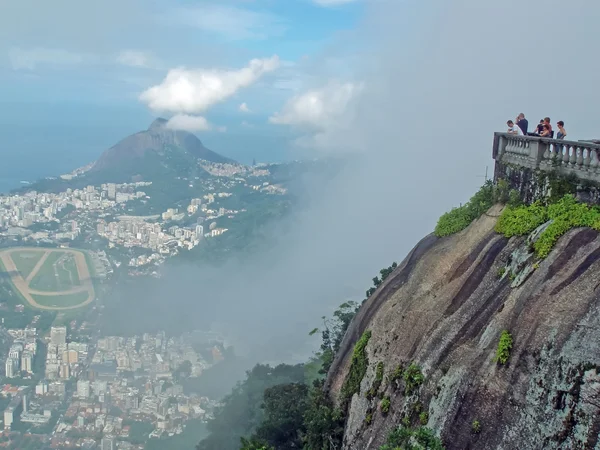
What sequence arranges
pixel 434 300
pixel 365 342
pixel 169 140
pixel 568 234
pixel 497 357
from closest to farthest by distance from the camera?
pixel 497 357, pixel 568 234, pixel 434 300, pixel 365 342, pixel 169 140

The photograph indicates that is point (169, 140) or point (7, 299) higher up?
point (169, 140)

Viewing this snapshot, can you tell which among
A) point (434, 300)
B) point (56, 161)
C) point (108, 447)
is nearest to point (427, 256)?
point (434, 300)

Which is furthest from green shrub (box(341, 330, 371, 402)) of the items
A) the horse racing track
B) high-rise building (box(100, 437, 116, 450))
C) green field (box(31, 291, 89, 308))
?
green field (box(31, 291, 89, 308))

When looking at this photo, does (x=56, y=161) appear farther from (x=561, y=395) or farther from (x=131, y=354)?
(x=561, y=395)

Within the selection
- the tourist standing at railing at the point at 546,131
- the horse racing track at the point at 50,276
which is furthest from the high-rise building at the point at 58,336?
the tourist standing at railing at the point at 546,131

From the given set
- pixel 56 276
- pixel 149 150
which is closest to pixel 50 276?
pixel 56 276

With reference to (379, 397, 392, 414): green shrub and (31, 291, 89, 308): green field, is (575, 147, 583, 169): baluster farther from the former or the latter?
(31, 291, 89, 308): green field

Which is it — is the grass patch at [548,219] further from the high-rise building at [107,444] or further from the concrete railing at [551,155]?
the high-rise building at [107,444]
